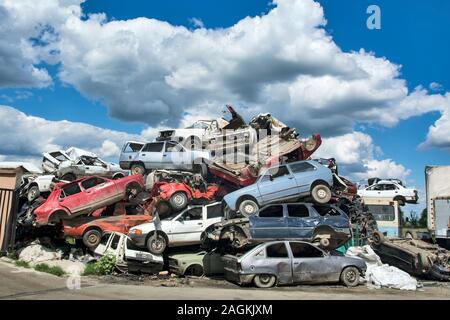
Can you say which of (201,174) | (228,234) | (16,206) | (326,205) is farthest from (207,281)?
(16,206)

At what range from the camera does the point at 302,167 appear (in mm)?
15359

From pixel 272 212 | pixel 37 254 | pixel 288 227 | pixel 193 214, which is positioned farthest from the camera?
pixel 37 254

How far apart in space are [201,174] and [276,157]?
120 inches

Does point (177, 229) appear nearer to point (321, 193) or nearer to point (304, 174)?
point (304, 174)

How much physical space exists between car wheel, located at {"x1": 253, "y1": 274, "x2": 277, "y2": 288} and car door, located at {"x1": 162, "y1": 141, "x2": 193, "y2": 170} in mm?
7714

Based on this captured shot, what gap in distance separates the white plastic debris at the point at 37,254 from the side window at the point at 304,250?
839cm

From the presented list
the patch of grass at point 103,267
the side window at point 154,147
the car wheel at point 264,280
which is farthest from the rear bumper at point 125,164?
the car wheel at point 264,280

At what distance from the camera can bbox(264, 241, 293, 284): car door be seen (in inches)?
466

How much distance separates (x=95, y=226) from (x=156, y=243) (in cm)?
269

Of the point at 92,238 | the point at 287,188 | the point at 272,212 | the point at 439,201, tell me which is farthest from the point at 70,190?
the point at 439,201

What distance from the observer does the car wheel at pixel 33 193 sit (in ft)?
61.7

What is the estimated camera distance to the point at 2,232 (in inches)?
664
